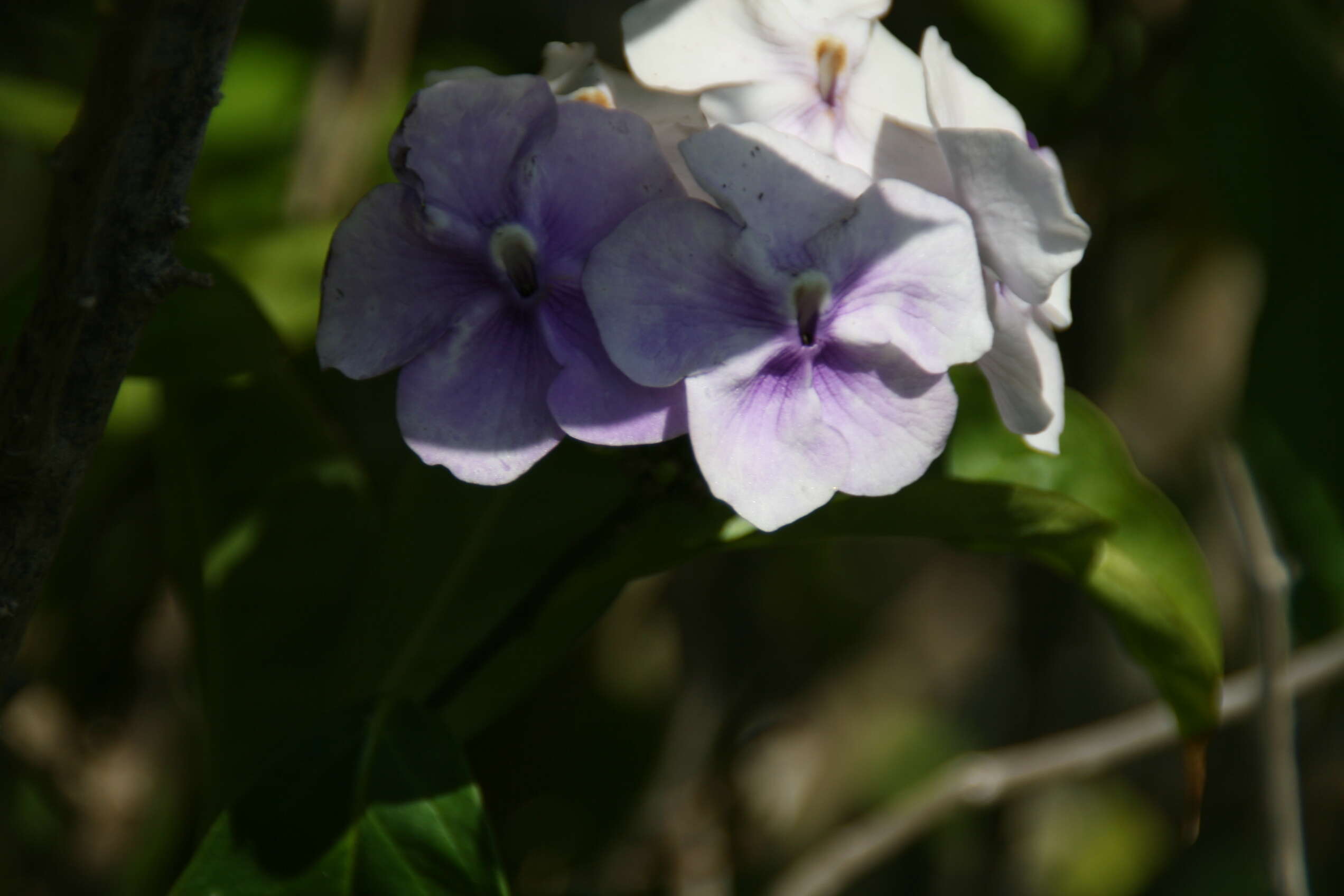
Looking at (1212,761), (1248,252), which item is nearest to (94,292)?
(1248,252)

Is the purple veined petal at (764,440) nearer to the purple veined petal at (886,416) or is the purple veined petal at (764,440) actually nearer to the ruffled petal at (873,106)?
the purple veined petal at (886,416)

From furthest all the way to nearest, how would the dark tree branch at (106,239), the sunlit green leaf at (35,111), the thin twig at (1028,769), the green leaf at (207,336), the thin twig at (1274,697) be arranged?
the sunlit green leaf at (35,111)
the thin twig at (1028,769)
the thin twig at (1274,697)
the green leaf at (207,336)
the dark tree branch at (106,239)

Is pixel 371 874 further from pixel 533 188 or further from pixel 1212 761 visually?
pixel 1212 761

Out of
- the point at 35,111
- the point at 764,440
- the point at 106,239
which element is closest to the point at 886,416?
the point at 764,440

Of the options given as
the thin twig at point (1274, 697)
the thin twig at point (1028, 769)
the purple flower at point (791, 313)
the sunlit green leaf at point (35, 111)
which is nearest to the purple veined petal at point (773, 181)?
the purple flower at point (791, 313)

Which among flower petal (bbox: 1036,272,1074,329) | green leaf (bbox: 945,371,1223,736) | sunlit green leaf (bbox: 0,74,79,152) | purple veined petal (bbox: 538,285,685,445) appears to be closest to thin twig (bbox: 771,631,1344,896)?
green leaf (bbox: 945,371,1223,736)

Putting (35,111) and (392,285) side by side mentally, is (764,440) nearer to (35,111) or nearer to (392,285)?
(392,285)
